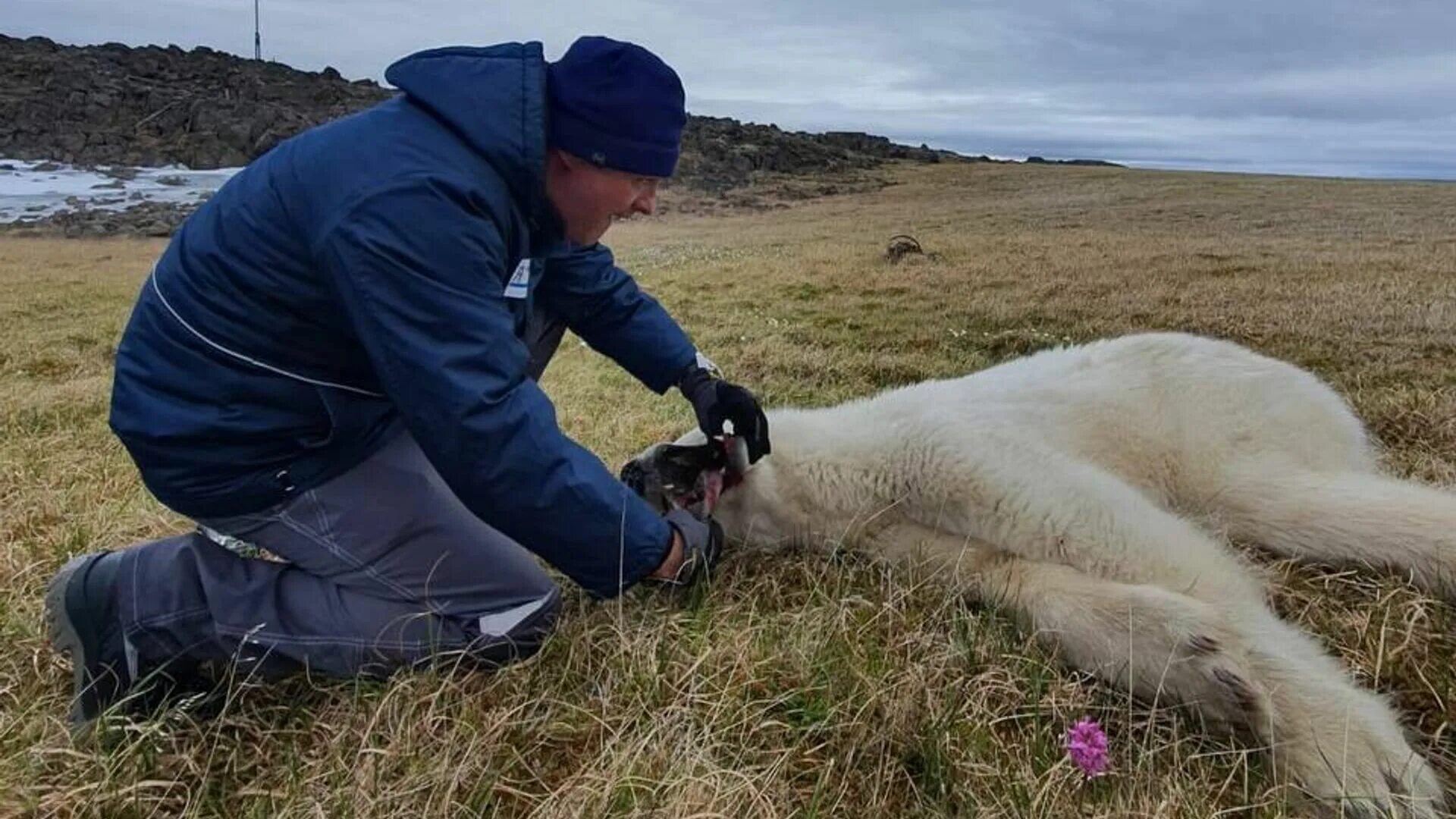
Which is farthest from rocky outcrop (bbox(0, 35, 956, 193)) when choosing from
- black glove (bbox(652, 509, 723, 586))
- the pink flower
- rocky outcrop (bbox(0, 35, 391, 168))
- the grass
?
the pink flower

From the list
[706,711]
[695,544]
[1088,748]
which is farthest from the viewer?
[695,544]

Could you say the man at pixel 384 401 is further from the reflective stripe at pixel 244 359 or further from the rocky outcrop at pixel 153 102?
the rocky outcrop at pixel 153 102

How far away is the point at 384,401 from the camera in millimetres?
3061

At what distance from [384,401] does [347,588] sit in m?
0.55

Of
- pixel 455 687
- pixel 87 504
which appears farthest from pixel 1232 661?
pixel 87 504

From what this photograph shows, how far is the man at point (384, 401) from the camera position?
8.32ft

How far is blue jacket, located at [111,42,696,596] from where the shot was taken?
2510mm

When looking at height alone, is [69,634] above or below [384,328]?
below

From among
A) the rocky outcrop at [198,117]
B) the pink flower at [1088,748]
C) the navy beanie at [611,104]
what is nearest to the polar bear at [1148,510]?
the pink flower at [1088,748]

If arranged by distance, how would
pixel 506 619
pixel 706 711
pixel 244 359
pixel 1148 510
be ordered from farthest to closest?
1. pixel 1148 510
2. pixel 506 619
3. pixel 244 359
4. pixel 706 711

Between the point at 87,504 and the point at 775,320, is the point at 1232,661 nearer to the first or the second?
the point at 87,504

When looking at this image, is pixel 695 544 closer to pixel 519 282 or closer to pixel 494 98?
pixel 519 282

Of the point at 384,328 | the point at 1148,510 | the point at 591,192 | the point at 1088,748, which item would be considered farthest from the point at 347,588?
the point at 1148,510

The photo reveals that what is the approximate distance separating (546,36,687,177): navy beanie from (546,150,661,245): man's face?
0.05 m
